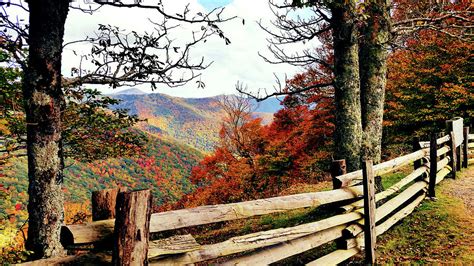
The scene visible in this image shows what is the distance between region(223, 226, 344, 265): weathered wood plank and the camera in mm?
3808

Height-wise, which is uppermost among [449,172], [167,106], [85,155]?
[167,106]

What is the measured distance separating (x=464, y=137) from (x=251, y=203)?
1126cm

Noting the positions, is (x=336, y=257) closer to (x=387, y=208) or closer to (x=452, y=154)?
(x=387, y=208)

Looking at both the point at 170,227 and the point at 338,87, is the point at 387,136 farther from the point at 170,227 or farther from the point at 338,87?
the point at 170,227

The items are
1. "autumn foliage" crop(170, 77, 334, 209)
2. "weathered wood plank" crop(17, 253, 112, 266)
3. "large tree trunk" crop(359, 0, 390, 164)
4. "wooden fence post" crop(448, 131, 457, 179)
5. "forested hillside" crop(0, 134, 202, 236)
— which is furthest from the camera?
"forested hillside" crop(0, 134, 202, 236)

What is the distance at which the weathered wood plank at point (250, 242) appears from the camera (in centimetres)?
323

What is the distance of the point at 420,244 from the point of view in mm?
6273

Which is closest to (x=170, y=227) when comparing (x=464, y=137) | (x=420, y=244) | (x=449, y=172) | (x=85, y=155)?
(x=420, y=244)

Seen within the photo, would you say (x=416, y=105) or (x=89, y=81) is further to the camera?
(x=416, y=105)

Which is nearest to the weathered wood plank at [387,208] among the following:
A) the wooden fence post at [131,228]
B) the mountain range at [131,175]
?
the wooden fence post at [131,228]

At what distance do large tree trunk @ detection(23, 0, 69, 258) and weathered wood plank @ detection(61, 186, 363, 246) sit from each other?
6.70 feet

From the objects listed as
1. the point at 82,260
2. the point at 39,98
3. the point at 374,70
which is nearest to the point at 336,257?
the point at 82,260

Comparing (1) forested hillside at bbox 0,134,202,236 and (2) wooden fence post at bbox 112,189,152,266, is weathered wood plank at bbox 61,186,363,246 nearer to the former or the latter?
(2) wooden fence post at bbox 112,189,152,266

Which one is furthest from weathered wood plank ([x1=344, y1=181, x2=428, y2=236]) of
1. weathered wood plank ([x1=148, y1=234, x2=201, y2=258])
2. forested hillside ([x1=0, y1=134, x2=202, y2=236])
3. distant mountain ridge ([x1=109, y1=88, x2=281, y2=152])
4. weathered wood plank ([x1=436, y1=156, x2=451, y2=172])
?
distant mountain ridge ([x1=109, y1=88, x2=281, y2=152])
